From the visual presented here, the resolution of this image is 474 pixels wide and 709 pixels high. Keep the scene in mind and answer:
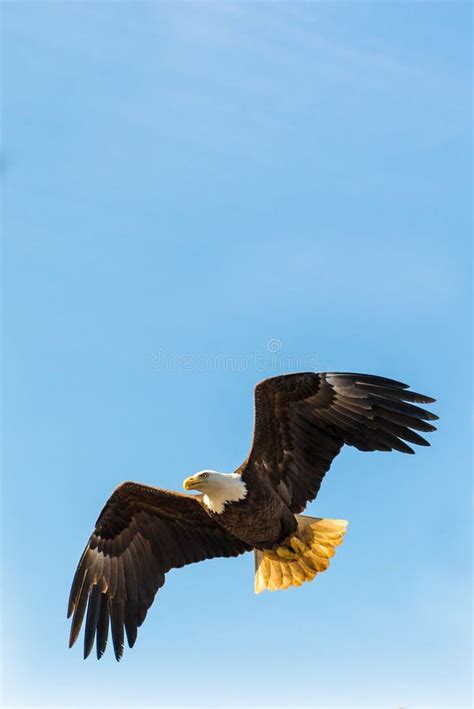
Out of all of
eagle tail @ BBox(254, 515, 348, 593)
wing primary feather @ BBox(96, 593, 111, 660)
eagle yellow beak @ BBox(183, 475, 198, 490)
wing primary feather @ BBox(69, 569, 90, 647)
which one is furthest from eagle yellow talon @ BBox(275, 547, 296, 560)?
wing primary feather @ BBox(69, 569, 90, 647)

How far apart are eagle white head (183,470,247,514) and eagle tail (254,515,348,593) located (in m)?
1.01

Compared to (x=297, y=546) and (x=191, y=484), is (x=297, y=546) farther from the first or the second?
(x=191, y=484)

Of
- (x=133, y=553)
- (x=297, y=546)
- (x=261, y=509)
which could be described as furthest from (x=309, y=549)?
(x=133, y=553)

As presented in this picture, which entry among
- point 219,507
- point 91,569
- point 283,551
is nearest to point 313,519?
point 283,551

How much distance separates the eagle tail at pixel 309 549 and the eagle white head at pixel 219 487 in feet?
3.32

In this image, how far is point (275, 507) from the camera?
10.3m

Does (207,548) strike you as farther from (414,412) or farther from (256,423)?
(414,412)

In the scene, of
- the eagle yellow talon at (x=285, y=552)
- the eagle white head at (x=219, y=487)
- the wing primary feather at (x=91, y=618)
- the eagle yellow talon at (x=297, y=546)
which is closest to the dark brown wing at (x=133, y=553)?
the wing primary feather at (x=91, y=618)

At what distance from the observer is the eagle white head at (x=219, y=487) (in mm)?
10125

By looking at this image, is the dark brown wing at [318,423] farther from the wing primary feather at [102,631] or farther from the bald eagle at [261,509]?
the wing primary feather at [102,631]

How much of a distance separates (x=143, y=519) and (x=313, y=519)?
2175 millimetres

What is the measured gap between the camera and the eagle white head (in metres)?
10.1

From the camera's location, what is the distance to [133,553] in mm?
11508

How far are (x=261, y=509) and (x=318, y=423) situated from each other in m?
1.16
